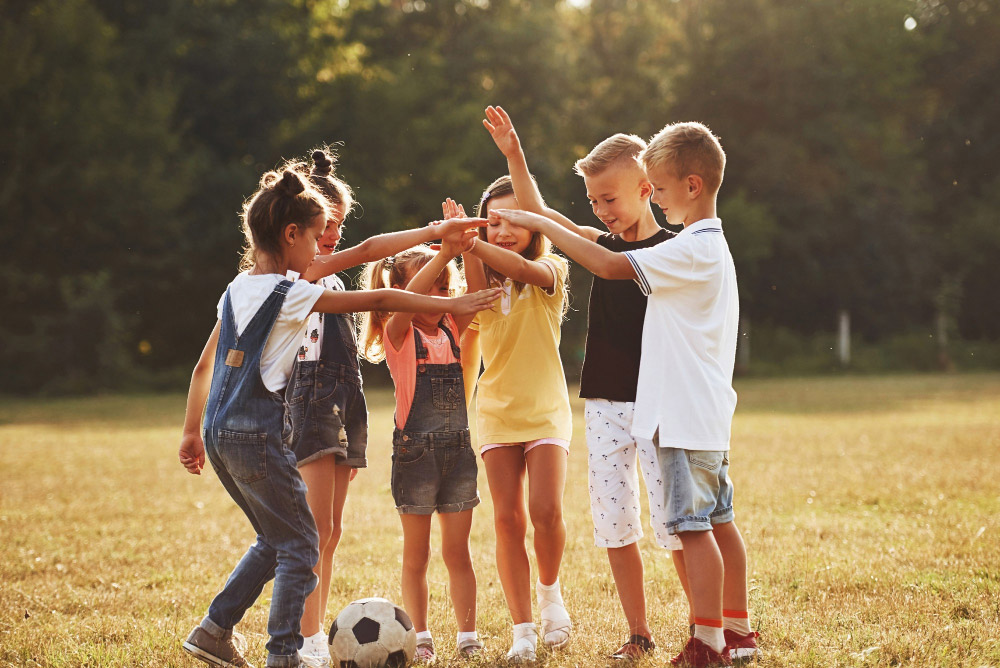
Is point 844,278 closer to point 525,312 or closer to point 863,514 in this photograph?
point 863,514

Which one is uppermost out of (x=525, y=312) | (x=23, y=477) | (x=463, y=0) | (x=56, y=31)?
(x=463, y=0)

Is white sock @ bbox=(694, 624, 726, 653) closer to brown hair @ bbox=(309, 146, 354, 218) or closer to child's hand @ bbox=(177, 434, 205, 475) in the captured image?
child's hand @ bbox=(177, 434, 205, 475)

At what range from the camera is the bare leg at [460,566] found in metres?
4.11

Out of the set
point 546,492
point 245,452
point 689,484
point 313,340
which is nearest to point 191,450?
point 245,452

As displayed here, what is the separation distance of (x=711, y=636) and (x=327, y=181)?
2.38 metres

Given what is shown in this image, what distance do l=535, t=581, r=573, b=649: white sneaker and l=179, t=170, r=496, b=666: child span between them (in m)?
1.10

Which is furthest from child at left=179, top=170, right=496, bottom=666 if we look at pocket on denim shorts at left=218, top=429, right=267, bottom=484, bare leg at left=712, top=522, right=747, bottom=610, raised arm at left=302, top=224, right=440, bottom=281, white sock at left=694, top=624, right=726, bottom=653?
white sock at left=694, top=624, right=726, bottom=653

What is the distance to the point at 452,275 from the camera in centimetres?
449

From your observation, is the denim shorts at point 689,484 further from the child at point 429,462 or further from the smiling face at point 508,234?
the smiling face at point 508,234

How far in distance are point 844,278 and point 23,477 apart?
2975 centimetres

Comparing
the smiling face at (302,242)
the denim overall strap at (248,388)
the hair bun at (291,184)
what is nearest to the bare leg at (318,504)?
the denim overall strap at (248,388)

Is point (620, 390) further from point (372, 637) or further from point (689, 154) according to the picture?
point (372, 637)

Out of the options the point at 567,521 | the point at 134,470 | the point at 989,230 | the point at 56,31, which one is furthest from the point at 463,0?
the point at 567,521

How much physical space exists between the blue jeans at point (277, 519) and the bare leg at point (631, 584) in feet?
4.07
